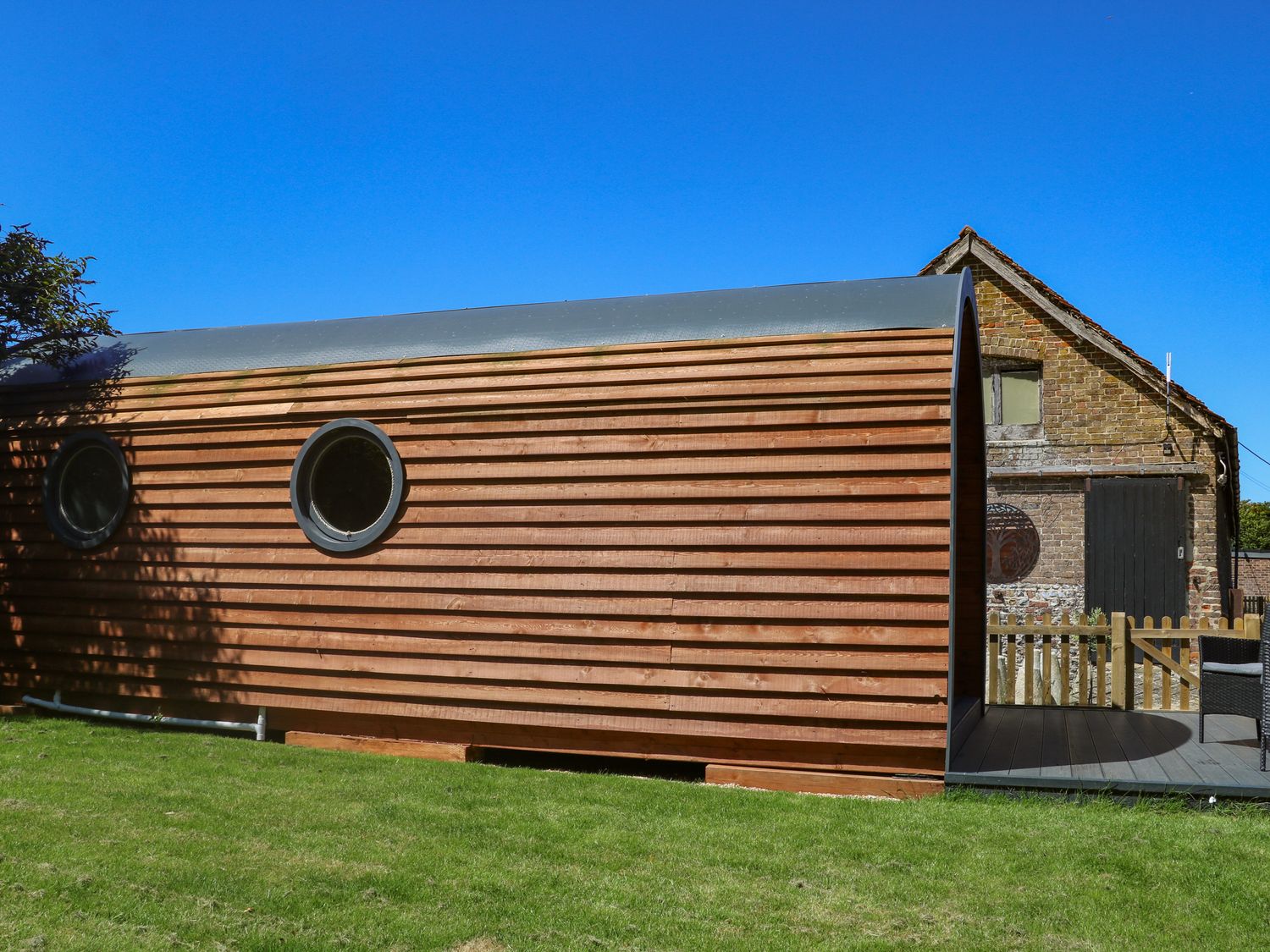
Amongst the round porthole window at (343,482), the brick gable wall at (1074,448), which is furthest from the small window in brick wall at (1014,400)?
the round porthole window at (343,482)

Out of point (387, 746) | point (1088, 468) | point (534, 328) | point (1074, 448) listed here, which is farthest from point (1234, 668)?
point (1074, 448)

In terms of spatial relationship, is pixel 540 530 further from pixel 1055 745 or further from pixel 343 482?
pixel 1055 745

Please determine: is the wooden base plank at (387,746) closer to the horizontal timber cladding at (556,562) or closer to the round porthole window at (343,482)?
the horizontal timber cladding at (556,562)

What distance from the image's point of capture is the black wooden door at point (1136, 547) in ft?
49.4

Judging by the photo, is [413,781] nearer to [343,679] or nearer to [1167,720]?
[343,679]

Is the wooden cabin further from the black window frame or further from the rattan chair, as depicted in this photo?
the black window frame

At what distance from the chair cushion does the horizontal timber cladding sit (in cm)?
219

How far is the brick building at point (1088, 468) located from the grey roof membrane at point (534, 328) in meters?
8.85

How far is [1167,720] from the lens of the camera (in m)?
8.79

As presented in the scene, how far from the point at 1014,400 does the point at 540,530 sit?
1097 centimetres

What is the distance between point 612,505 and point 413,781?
2320mm

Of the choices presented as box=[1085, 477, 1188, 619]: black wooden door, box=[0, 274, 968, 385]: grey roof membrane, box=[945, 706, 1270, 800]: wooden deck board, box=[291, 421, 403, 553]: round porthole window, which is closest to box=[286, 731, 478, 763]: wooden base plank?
box=[291, 421, 403, 553]: round porthole window

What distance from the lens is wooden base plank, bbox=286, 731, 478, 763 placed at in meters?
7.88

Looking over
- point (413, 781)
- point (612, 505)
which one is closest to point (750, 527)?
point (612, 505)
